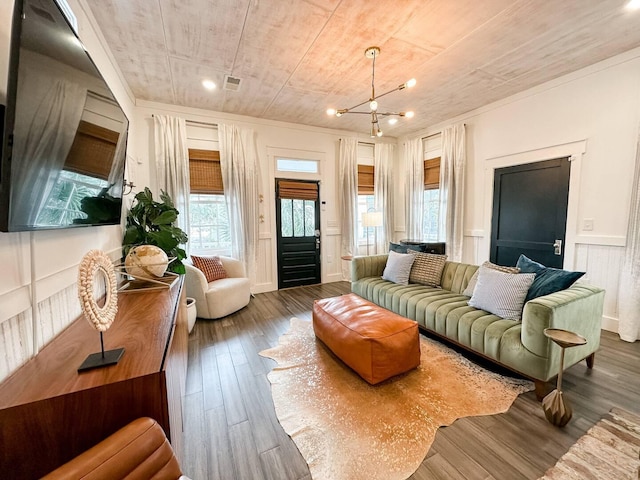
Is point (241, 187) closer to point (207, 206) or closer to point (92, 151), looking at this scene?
point (207, 206)

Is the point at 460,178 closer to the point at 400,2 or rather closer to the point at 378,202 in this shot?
the point at 378,202

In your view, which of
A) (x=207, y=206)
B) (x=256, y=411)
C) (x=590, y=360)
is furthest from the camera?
(x=207, y=206)

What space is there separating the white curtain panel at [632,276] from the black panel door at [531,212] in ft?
1.94

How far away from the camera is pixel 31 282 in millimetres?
1140

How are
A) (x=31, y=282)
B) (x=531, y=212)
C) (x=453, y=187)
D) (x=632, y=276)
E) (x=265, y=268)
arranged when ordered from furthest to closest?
1. (x=265, y=268)
2. (x=453, y=187)
3. (x=531, y=212)
4. (x=632, y=276)
5. (x=31, y=282)

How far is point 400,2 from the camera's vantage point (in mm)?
2074

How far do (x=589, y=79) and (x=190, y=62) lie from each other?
457cm

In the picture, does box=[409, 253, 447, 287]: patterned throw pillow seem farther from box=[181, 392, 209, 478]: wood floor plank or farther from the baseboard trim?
box=[181, 392, 209, 478]: wood floor plank

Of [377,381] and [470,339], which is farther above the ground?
[470,339]

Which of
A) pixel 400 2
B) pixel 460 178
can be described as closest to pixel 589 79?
pixel 460 178

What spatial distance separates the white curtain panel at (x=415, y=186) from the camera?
5190 mm

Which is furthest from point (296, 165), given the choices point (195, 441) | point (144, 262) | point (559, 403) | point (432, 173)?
point (559, 403)

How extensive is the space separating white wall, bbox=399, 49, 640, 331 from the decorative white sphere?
15.2 feet

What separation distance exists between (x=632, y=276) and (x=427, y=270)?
79.0 inches
